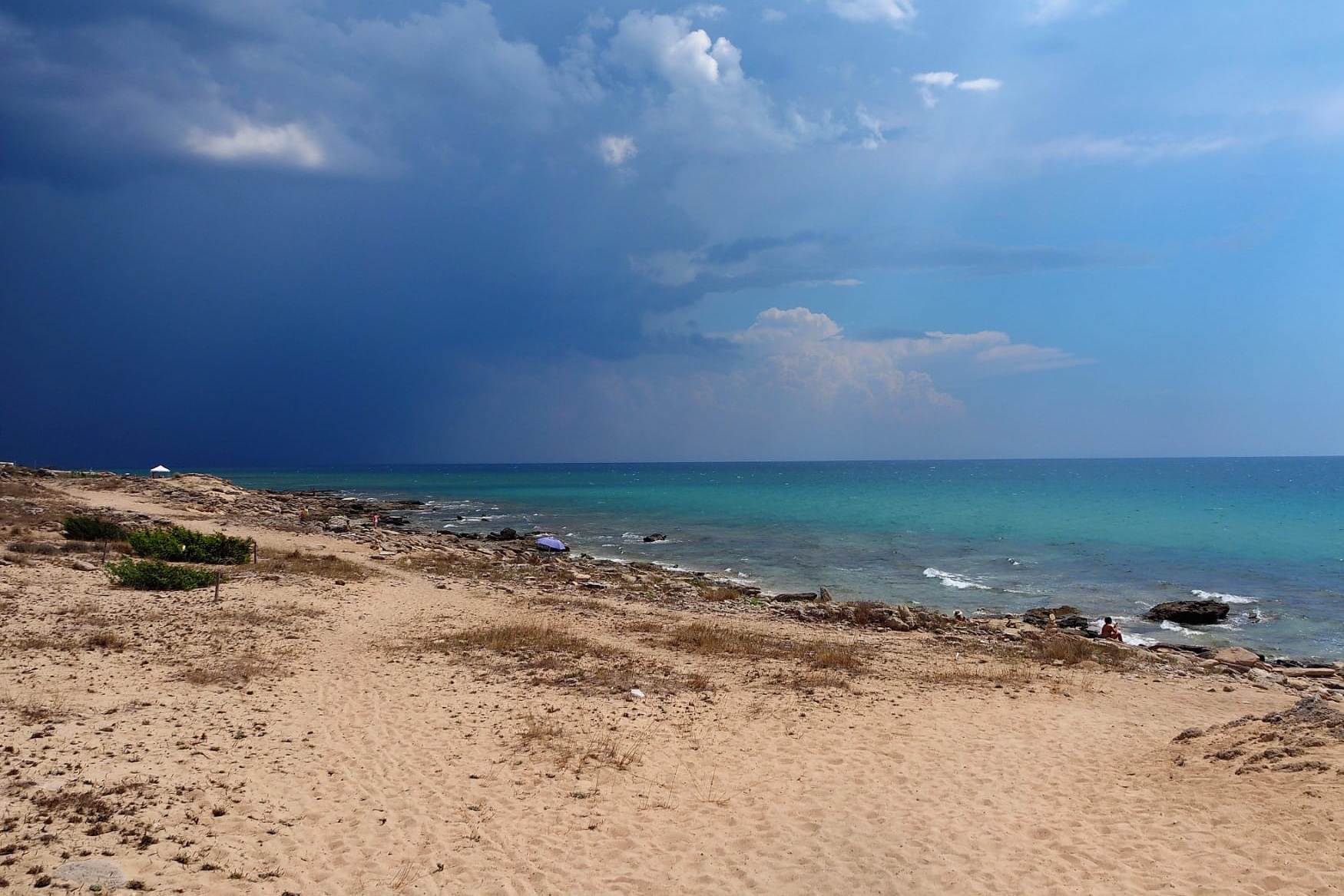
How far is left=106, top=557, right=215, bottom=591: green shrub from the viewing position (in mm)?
19344

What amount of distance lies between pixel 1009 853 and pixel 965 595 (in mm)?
24705

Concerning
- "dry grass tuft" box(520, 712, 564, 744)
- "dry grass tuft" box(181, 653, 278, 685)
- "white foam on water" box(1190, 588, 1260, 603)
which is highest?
"dry grass tuft" box(181, 653, 278, 685)

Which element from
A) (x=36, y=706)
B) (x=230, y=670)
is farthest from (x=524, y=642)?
(x=36, y=706)

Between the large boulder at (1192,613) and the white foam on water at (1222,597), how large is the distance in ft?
10.7

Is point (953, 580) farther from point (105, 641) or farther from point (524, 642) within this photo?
point (105, 641)

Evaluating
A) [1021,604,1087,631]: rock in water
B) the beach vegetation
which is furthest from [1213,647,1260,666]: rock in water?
the beach vegetation

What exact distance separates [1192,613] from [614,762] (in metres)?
25.6

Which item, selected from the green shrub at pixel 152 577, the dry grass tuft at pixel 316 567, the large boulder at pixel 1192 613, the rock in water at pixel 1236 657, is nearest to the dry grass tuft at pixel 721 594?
the dry grass tuft at pixel 316 567

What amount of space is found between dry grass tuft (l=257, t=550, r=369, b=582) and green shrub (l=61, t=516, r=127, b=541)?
6.09 m

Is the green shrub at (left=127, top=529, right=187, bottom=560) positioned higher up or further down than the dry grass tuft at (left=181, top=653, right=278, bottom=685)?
higher up

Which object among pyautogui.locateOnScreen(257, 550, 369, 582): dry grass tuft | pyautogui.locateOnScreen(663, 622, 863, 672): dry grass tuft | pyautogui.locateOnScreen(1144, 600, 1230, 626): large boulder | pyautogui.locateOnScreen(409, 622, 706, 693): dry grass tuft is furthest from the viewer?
pyautogui.locateOnScreen(1144, 600, 1230, 626): large boulder

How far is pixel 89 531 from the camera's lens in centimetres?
2698

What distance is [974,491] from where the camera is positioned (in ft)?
368

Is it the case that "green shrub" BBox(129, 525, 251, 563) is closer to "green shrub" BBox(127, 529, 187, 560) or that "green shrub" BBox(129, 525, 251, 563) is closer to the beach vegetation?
"green shrub" BBox(127, 529, 187, 560)
